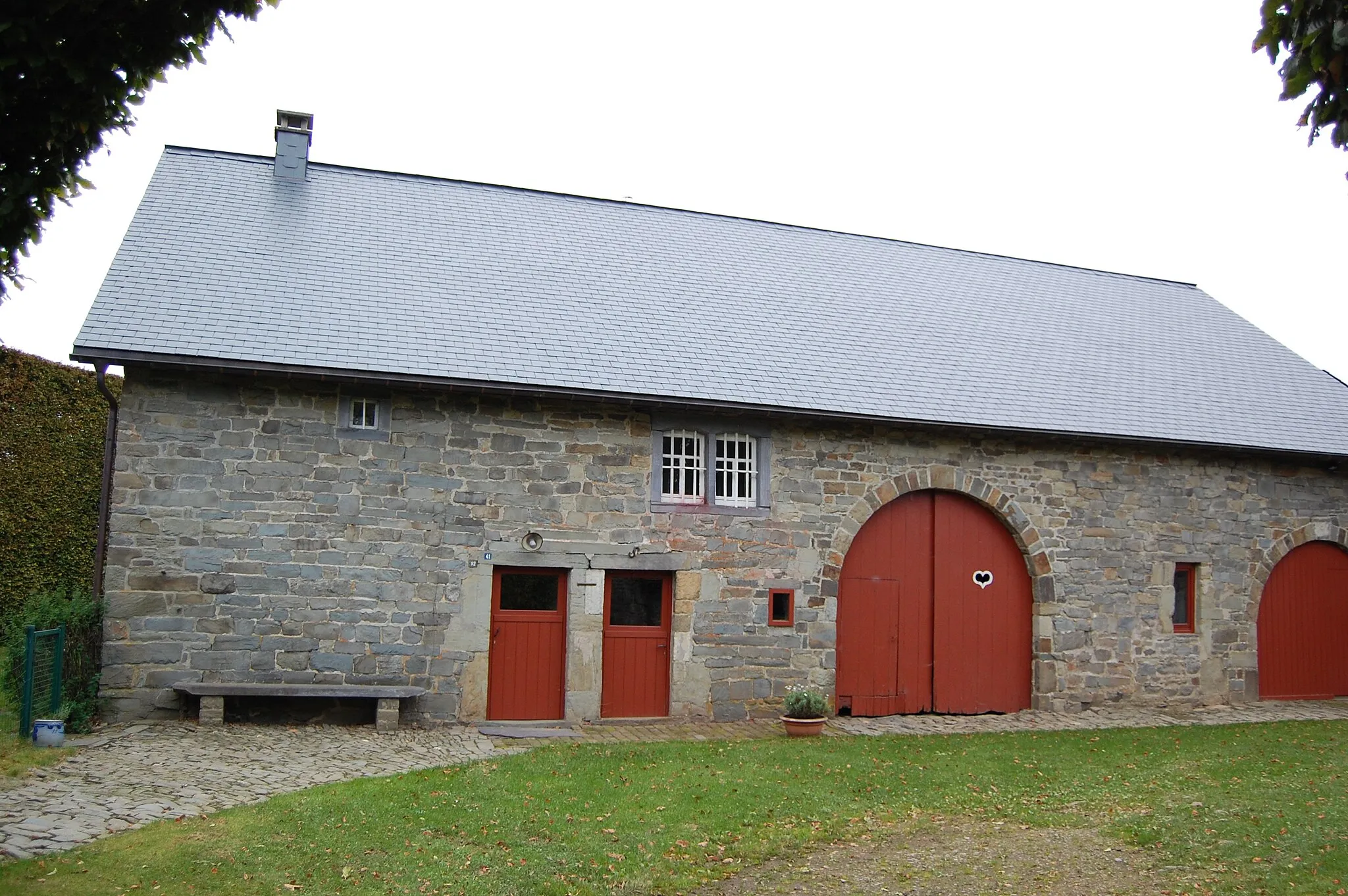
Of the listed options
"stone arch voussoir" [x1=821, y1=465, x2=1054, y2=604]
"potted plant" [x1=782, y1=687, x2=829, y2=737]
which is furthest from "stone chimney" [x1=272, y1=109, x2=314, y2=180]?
"potted plant" [x1=782, y1=687, x2=829, y2=737]

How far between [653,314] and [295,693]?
592cm

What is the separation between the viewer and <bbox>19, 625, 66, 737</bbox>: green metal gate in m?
9.05

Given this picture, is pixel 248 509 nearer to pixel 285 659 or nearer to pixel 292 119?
pixel 285 659

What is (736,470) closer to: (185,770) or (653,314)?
(653,314)

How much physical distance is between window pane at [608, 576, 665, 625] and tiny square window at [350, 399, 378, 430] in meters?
3.05

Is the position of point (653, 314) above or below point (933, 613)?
above

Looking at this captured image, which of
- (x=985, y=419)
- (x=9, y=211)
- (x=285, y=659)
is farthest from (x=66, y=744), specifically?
(x=985, y=419)

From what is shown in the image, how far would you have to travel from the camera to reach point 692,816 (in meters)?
7.73

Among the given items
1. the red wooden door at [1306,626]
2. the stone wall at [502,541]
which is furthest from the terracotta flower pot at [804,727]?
the red wooden door at [1306,626]

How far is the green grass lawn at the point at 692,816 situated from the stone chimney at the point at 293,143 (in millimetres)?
8431

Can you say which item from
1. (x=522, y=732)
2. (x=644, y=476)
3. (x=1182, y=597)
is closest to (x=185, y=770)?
(x=522, y=732)

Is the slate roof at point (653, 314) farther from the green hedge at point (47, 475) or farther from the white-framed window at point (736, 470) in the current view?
the green hedge at point (47, 475)

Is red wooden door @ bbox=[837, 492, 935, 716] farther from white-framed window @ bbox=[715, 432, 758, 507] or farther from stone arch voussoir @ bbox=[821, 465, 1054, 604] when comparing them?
white-framed window @ bbox=[715, 432, 758, 507]

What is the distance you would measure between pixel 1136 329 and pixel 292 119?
12.6 metres
